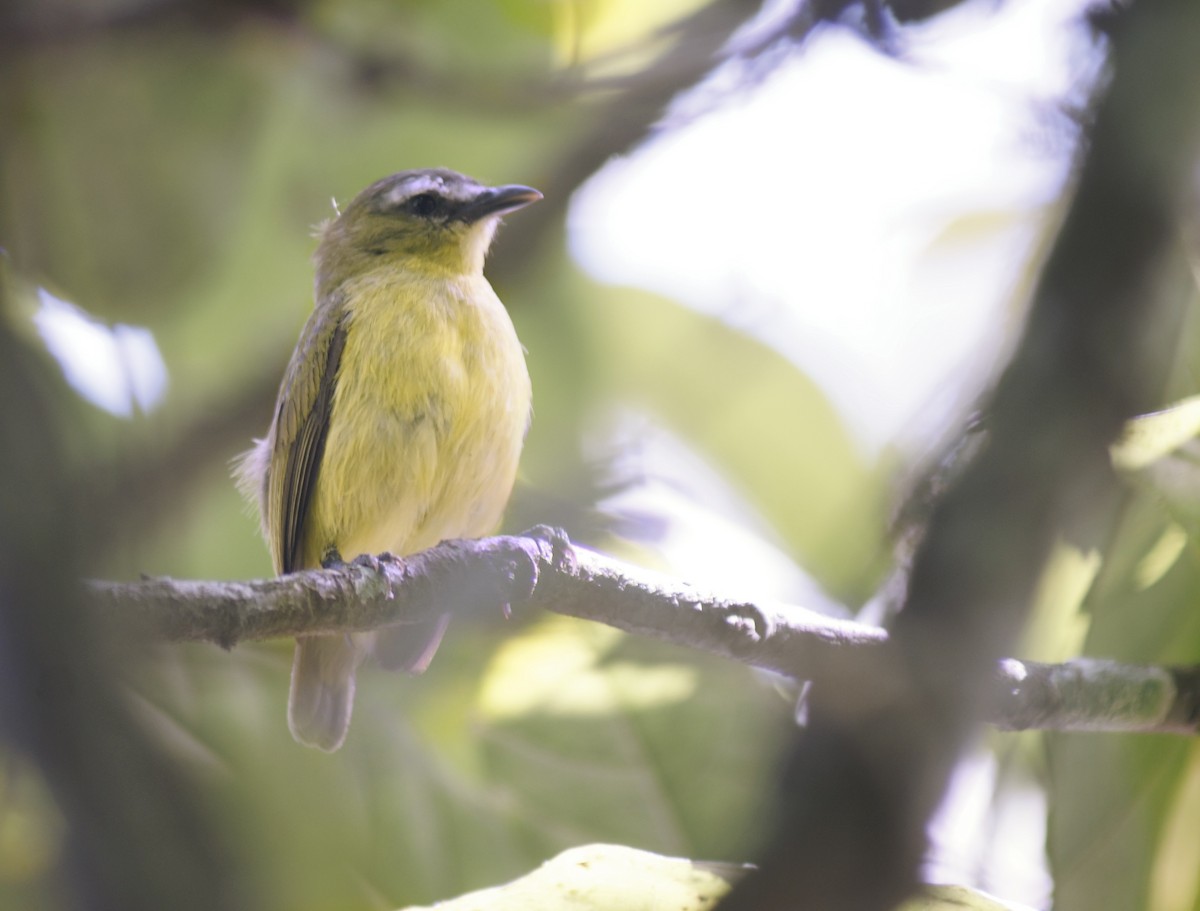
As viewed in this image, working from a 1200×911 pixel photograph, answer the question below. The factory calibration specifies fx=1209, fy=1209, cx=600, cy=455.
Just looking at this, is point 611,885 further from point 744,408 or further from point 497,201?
point 497,201

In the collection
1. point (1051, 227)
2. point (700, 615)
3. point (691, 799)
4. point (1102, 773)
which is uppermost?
point (1051, 227)

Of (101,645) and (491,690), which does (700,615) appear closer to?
(491,690)

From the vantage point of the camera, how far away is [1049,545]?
0.84 metres

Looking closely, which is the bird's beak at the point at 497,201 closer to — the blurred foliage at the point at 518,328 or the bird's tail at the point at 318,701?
the blurred foliage at the point at 518,328

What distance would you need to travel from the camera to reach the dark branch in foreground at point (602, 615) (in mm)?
1130

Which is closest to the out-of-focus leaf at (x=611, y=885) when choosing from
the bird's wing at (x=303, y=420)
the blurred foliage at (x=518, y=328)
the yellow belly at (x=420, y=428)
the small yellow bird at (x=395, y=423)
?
the blurred foliage at (x=518, y=328)

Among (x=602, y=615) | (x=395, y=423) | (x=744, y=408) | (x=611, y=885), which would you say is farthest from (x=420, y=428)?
(x=611, y=885)

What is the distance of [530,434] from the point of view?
7.50ft

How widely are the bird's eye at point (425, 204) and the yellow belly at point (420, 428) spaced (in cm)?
31

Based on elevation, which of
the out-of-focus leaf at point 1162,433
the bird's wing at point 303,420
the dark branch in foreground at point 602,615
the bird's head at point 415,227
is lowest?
the bird's wing at point 303,420

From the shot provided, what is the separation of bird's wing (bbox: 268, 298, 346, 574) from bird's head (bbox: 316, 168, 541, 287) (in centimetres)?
28

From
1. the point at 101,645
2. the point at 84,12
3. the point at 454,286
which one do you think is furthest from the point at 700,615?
the point at 84,12

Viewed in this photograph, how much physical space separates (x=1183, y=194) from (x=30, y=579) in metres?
0.88

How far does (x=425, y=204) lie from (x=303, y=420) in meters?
0.56
